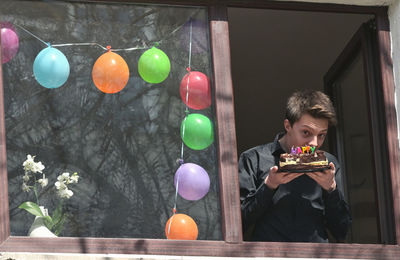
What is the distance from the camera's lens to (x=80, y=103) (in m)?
5.27

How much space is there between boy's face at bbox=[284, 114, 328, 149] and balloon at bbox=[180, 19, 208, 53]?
705 mm

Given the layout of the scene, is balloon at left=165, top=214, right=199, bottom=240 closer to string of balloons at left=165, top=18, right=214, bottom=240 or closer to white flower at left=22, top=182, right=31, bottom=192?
string of balloons at left=165, top=18, right=214, bottom=240

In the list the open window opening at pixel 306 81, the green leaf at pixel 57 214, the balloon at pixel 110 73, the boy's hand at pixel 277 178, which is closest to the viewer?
the green leaf at pixel 57 214

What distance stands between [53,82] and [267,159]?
132 centimetres

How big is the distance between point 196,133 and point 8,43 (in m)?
1.16

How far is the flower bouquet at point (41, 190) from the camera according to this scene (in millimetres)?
A: 5016

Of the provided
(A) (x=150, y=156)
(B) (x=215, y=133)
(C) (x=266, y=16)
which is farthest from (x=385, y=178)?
(C) (x=266, y=16)

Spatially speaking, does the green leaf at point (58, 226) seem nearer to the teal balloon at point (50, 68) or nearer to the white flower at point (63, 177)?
the white flower at point (63, 177)

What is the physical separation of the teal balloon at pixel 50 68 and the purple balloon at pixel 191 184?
0.84m

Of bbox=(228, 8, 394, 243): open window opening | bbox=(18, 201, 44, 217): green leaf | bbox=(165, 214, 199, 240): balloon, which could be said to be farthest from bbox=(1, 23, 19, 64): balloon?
bbox=(228, 8, 394, 243): open window opening

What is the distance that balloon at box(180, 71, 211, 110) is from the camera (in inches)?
210

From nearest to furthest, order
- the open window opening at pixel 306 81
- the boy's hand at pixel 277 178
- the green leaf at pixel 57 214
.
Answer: the green leaf at pixel 57 214, the boy's hand at pixel 277 178, the open window opening at pixel 306 81

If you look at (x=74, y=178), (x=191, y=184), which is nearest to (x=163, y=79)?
(x=191, y=184)

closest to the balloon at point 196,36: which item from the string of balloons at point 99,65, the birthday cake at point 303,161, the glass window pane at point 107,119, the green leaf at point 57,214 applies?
the glass window pane at point 107,119
